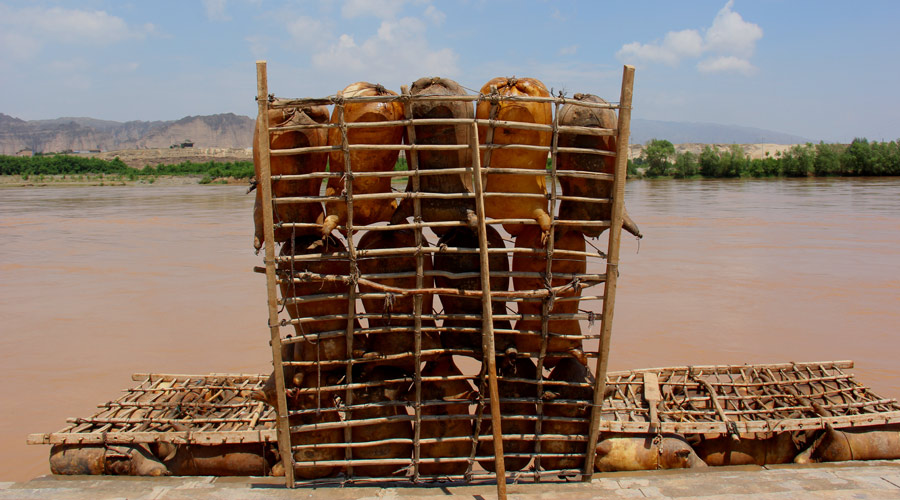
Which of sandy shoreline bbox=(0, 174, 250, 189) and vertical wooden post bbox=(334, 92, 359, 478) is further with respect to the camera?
sandy shoreline bbox=(0, 174, 250, 189)

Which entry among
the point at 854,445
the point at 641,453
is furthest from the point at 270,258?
the point at 854,445

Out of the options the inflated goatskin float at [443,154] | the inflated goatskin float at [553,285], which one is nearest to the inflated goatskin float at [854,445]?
the inflated goatskin float at [553,285]

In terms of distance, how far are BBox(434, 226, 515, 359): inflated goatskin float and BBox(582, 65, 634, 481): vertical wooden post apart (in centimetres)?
43

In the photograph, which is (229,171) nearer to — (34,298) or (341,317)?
(34,298)

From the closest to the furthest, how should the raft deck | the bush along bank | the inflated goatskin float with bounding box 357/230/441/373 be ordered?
the inflated goatskin float with bounding box 357/230/441/373 → the raft deck → the bush along bank

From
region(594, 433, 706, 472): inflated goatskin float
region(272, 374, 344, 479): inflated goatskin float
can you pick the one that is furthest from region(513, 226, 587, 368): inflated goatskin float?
region(272, 374, 344, 479): inflated goatskin float

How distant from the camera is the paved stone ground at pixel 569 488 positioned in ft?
9.04

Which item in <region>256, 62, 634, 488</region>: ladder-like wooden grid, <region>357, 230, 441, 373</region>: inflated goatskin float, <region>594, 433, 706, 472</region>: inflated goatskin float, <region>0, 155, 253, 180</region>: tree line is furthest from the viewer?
<region>0, 155, 253, 180</region>: tree line

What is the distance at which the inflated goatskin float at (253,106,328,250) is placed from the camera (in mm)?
2727

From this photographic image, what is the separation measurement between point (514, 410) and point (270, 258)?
135 cm

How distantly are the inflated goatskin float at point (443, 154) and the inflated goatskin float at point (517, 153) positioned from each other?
9 centimetres

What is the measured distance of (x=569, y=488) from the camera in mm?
2850

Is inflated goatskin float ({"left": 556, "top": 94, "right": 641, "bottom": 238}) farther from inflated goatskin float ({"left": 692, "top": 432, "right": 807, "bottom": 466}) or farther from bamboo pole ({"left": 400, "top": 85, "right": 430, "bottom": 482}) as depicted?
inflated goatskin float ({"left": 692, "top": 432, "right": 807, "bottom": 466})

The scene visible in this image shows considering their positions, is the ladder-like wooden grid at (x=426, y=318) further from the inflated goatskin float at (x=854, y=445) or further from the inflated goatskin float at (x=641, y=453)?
the inflated goatskin float at (x=854, y=445)
